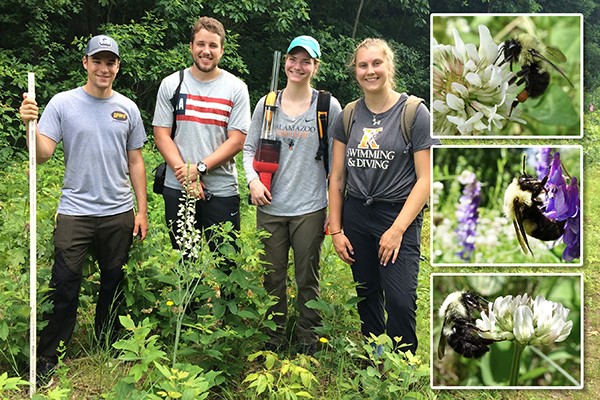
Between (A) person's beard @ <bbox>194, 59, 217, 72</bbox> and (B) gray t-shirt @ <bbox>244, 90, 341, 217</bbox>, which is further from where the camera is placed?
(A) person's beard @ <bbox>194, 59, 217, 72</bbox>

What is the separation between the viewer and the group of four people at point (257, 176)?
2908 millimetres

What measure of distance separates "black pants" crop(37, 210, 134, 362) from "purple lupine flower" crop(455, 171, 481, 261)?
224 centimetres

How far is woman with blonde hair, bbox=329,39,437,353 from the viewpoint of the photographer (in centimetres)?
284

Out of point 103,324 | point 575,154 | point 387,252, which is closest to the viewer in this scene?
point 575,154

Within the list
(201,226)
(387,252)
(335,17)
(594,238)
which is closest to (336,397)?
(387,252)

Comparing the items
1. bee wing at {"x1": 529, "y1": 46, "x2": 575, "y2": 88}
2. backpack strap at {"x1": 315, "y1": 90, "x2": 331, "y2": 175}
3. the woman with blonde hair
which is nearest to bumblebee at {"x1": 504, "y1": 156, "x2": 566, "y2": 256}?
bee wing at {"x1": 529, "y1": 46, "x2": 575, "y2": 88}

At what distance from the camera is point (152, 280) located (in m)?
3.65

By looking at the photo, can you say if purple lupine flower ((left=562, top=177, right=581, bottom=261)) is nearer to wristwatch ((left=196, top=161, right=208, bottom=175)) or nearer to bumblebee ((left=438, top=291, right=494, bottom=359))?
bumblebee ((left=438, top=291, right=494, bottom=359))

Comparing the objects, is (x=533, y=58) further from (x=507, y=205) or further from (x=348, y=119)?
(x=348, y=119)

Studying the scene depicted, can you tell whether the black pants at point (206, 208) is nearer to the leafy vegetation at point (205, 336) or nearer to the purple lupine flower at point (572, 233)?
the leafy vegetation at point (205, 336)

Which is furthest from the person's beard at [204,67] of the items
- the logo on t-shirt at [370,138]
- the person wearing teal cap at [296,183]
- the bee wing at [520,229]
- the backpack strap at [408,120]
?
the bee wing at [520,229]

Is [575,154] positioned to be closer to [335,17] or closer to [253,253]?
[253,253]

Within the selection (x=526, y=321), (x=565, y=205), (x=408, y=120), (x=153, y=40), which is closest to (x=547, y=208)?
(x=565, y=205)

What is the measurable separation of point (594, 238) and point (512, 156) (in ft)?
20.4
